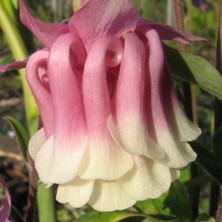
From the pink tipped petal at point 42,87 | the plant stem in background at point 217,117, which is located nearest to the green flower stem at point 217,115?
the plant stem in background at point 217,117

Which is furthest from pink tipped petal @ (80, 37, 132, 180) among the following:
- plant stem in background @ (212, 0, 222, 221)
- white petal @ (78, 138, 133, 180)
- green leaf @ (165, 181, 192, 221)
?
green leaf @ (165, 181, 192, 221)

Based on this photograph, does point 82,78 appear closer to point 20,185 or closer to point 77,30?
point 77,30

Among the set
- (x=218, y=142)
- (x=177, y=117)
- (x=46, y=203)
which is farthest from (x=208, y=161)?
(x=46, y=203)

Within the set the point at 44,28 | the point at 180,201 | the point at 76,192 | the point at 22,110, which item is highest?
the point at 44,28

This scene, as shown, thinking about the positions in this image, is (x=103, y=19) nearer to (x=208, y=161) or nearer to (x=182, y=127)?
(x=182, y=127)

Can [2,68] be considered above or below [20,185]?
above

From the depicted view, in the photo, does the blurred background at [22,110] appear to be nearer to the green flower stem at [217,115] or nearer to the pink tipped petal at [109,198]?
the green flower stem at [217,115]

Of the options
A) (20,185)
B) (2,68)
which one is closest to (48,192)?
(2,68)
